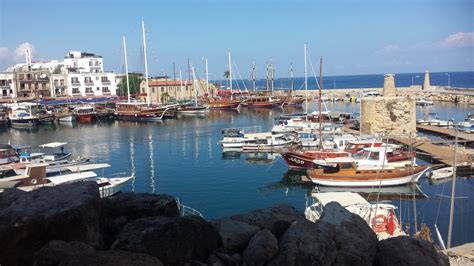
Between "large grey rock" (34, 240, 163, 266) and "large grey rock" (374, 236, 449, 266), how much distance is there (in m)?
2.90

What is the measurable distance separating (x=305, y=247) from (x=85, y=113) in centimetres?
6930

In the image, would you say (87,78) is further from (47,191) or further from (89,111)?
(47,191)

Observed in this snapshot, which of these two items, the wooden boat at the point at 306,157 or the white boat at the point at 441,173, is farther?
the wooden boat at the point at 306,157

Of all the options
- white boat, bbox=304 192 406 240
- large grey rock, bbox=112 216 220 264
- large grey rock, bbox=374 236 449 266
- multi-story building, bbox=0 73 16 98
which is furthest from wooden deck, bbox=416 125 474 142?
multi-story building, bbox=0 73 16 98

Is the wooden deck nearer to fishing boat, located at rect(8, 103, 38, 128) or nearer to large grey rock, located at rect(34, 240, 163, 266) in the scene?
large grey rock, located at rect(34, 240, 163, 266)

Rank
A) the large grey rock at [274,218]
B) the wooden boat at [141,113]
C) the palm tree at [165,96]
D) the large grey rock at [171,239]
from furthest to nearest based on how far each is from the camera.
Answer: the palm tree at [165,96] → the wooden boat at [141,113] → the large grey rock at [274,218] → the large grey rock at [171,239]

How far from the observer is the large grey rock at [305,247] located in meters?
4.90

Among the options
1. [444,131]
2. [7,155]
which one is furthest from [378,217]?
[444,131]

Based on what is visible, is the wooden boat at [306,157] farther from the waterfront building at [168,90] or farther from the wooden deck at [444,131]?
the waterfront building at [168,90]

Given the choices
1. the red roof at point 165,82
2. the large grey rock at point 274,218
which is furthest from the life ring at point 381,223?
the red roof at point 165,82

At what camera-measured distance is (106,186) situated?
2381 centimetres

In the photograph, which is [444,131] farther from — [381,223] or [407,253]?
[407,253]

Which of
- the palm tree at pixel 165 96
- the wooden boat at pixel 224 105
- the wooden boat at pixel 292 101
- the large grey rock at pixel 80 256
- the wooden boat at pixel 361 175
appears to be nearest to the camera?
the large grey rock at pixel 80 256

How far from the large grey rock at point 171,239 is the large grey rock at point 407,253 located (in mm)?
2128
